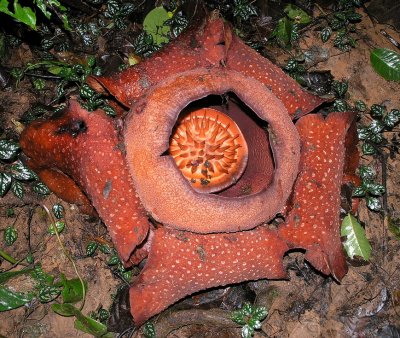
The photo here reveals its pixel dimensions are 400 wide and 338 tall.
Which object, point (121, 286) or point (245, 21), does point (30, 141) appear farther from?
point (245, 21)

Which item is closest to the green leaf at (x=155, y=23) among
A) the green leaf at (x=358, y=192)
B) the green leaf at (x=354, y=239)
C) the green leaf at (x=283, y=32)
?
the green leaf at (x=283, y=32)

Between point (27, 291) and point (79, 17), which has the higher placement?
point (79, 17)

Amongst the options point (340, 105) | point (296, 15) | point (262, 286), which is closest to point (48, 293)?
point (262, 286)

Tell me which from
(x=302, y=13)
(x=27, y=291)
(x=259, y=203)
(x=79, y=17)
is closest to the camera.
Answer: (x=259, y=203)

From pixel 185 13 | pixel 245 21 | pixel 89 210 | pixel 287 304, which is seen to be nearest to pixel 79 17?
pixel 185 13

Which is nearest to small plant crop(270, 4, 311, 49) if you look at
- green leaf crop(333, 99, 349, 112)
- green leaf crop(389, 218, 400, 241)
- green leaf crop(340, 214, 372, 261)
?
green leaf crop(333, 99, 349, 112)

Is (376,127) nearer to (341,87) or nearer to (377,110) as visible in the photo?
(377,110)

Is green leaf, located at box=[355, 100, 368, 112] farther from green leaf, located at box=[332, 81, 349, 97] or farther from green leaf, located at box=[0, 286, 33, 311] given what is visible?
green leaf, located at box=[0, 286, 33, 311]
